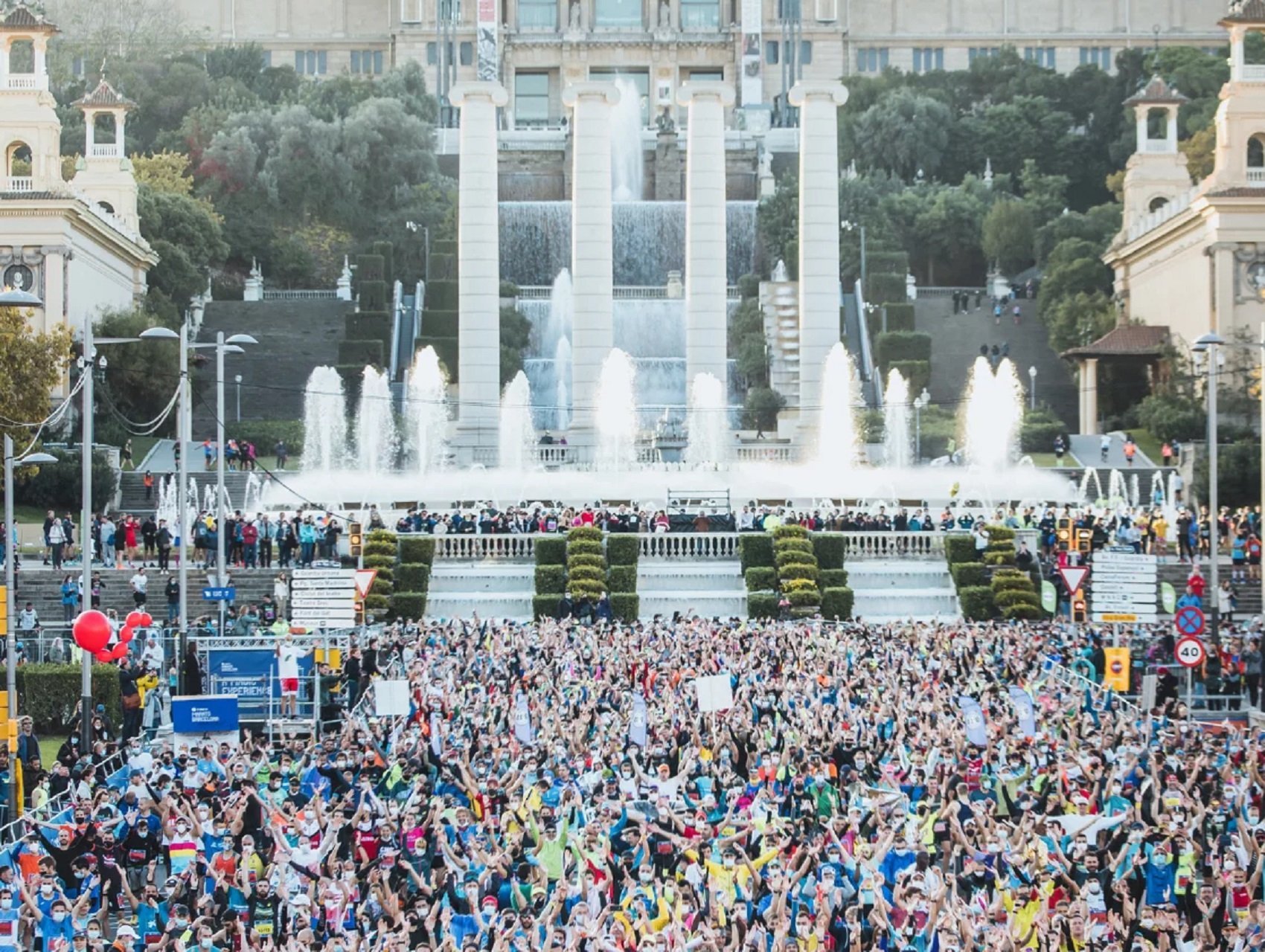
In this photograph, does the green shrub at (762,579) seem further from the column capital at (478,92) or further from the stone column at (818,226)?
the column capital at (478,92)

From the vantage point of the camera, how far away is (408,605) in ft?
164

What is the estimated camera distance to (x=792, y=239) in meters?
98.3

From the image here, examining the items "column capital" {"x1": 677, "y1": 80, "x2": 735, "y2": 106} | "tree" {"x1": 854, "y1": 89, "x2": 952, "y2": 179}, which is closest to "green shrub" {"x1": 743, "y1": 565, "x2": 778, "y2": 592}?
"column capital" {"x1": 677, "y1": 80, "x2": 735, "y2": 106}

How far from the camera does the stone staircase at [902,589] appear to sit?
5109 centimetres

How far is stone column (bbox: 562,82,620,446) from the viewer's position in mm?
74750

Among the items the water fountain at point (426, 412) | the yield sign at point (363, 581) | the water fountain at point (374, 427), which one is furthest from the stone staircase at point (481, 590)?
the water fountain at point (374, 427)

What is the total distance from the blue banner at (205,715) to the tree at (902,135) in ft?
274

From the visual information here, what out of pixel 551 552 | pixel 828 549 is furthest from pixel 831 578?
pixel 551 552

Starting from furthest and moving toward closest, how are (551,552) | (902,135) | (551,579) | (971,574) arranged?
(902,135), (551,552), (551,579), (971,574)

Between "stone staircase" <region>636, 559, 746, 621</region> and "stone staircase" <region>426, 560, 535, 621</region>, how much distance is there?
250 cm

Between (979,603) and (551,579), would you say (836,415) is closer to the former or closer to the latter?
(551,579)

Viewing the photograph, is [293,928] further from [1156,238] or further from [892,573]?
[1156,238]

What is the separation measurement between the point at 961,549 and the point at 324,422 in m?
31.0

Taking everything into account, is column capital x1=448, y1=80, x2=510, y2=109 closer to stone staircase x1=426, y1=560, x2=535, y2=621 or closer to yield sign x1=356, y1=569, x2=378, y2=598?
stone staircase x1=426, y1=560, x2=535, y2=621
